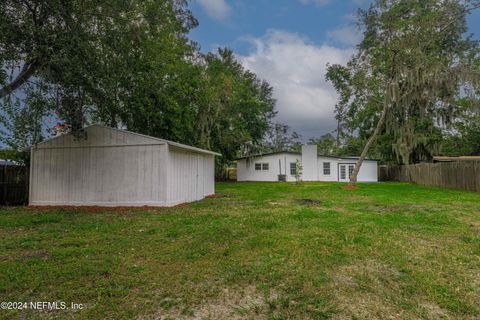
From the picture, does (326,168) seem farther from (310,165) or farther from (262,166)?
(262,166)

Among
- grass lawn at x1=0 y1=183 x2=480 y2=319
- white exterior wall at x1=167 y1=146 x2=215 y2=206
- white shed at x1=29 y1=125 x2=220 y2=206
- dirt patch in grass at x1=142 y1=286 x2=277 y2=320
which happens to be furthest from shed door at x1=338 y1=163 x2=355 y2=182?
dirt patch in grass at x1=142 y1=286 x2=277 y2=320

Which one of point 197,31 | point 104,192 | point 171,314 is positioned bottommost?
point 171,314

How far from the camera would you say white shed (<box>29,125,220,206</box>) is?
9008 mm

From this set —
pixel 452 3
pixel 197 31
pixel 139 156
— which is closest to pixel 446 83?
pixel 452 3

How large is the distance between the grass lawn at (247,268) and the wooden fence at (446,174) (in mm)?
8457

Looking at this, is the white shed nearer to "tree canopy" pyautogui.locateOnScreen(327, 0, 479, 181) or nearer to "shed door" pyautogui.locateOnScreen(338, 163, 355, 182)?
"tree canopy" pyautogui.locateOnScreen(327, 0, 479, 181)

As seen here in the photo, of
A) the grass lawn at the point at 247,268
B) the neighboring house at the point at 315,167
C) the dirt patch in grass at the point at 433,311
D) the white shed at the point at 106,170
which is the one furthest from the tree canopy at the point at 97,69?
the neighboring house at the point at 315,167

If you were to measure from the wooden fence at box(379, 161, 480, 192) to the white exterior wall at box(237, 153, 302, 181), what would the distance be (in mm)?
8389

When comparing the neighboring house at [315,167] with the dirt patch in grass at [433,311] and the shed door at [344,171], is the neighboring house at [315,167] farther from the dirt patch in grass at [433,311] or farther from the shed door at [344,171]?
the dirt patch in grass at [433,311]

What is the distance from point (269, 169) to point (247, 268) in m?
22.3

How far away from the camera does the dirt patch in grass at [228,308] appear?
2.57 m

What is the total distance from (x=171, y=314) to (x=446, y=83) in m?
17.7

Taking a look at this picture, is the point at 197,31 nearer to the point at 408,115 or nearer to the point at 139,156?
the point at 139,156

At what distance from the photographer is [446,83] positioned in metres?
15.2
